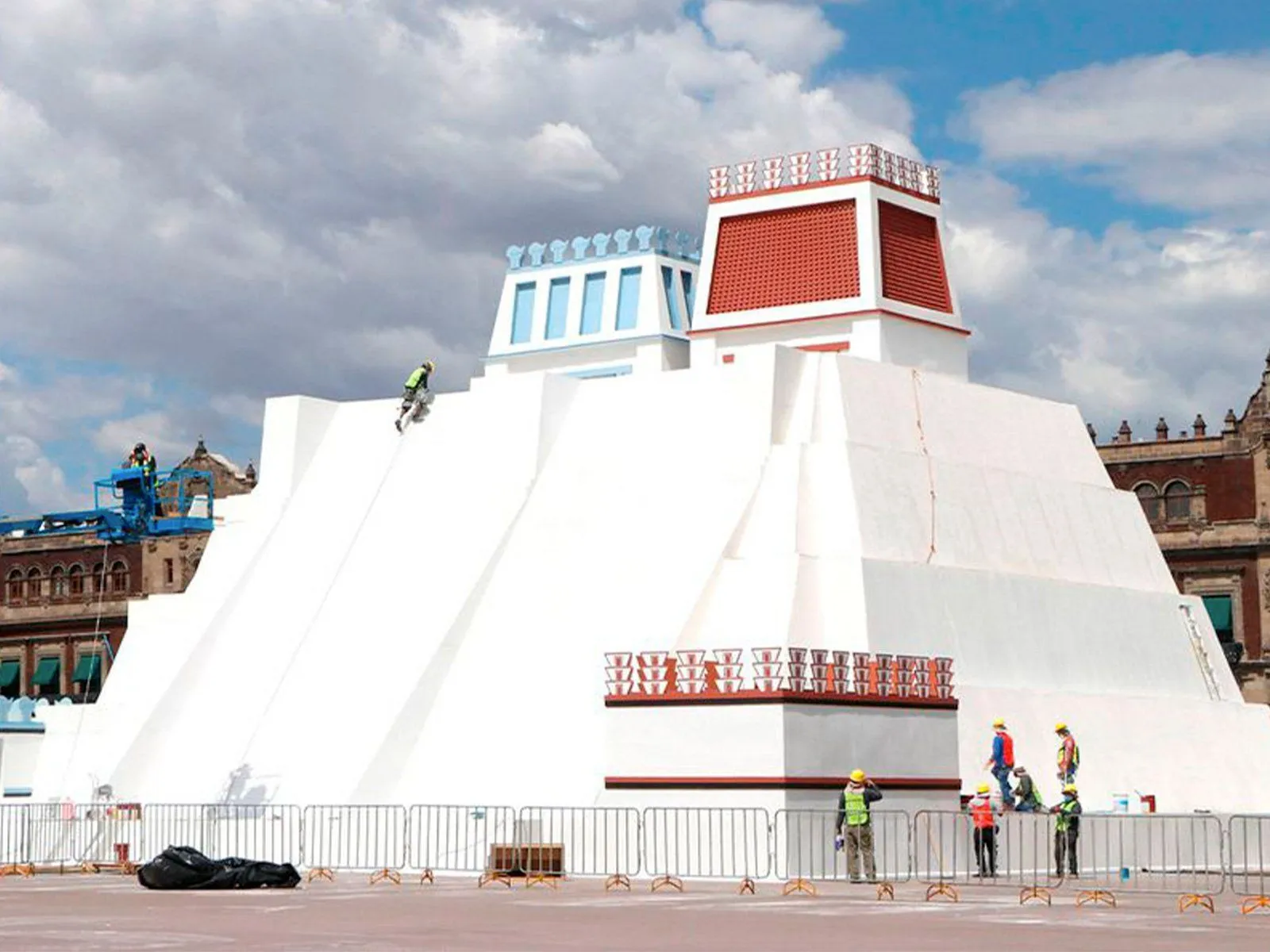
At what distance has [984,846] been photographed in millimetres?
29188

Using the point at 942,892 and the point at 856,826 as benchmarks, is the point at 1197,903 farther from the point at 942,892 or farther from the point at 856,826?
the point at 856,826

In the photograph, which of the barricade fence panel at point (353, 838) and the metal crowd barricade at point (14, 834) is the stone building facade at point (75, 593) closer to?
the metal crowd barricade at point (14, 834)

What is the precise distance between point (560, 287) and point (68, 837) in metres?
17.3

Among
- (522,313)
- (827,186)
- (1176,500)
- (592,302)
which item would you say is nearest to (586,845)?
(827,186)

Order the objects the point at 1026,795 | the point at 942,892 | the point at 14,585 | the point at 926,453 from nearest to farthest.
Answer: the point at 942,892
the point at 1026,795
the point at 926,453
the point at 14,585

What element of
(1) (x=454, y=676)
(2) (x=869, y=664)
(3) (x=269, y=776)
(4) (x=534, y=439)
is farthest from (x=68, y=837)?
(2) (x=869, y=664)

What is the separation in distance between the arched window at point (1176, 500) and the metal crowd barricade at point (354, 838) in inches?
1645

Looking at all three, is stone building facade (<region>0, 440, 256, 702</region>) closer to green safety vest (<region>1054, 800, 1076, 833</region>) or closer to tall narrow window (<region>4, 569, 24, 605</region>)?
tall narrow window (<region>4, 569, 24, 605</region>)

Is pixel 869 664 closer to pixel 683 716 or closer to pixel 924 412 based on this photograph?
pixel 683 716

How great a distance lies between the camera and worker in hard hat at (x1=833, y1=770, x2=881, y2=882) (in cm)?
2778

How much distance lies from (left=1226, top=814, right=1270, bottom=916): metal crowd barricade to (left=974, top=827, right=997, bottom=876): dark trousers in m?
3.06

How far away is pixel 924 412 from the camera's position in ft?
134

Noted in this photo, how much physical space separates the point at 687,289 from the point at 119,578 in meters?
48.5

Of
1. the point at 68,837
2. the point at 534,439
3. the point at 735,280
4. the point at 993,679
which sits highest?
the point at 735,280
